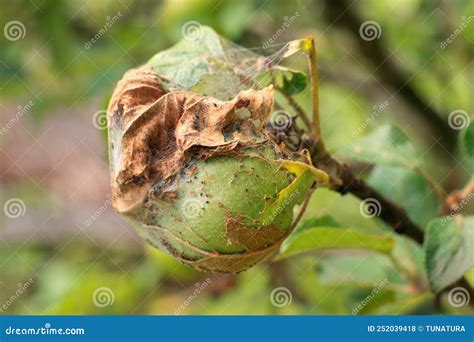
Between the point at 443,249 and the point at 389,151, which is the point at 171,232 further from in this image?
the point at 389,151

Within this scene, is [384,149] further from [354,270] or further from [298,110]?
[354,270]

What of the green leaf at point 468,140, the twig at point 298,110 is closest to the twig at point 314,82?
the twig at point 298,110

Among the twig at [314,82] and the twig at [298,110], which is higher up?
the twig at [314,82]

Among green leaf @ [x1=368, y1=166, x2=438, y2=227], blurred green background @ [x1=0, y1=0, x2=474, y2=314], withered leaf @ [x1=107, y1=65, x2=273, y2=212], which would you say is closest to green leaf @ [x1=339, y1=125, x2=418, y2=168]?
green leaf @ [x1=368, y1=166, x2=438, y2=227]

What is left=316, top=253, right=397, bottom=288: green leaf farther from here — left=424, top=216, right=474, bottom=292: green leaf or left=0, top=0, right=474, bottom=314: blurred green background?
left=424, top=216, right=474, bottom=292: green leaf

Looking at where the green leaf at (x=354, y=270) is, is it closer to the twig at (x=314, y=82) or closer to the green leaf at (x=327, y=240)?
the green leaf at (x=327, y=240)
